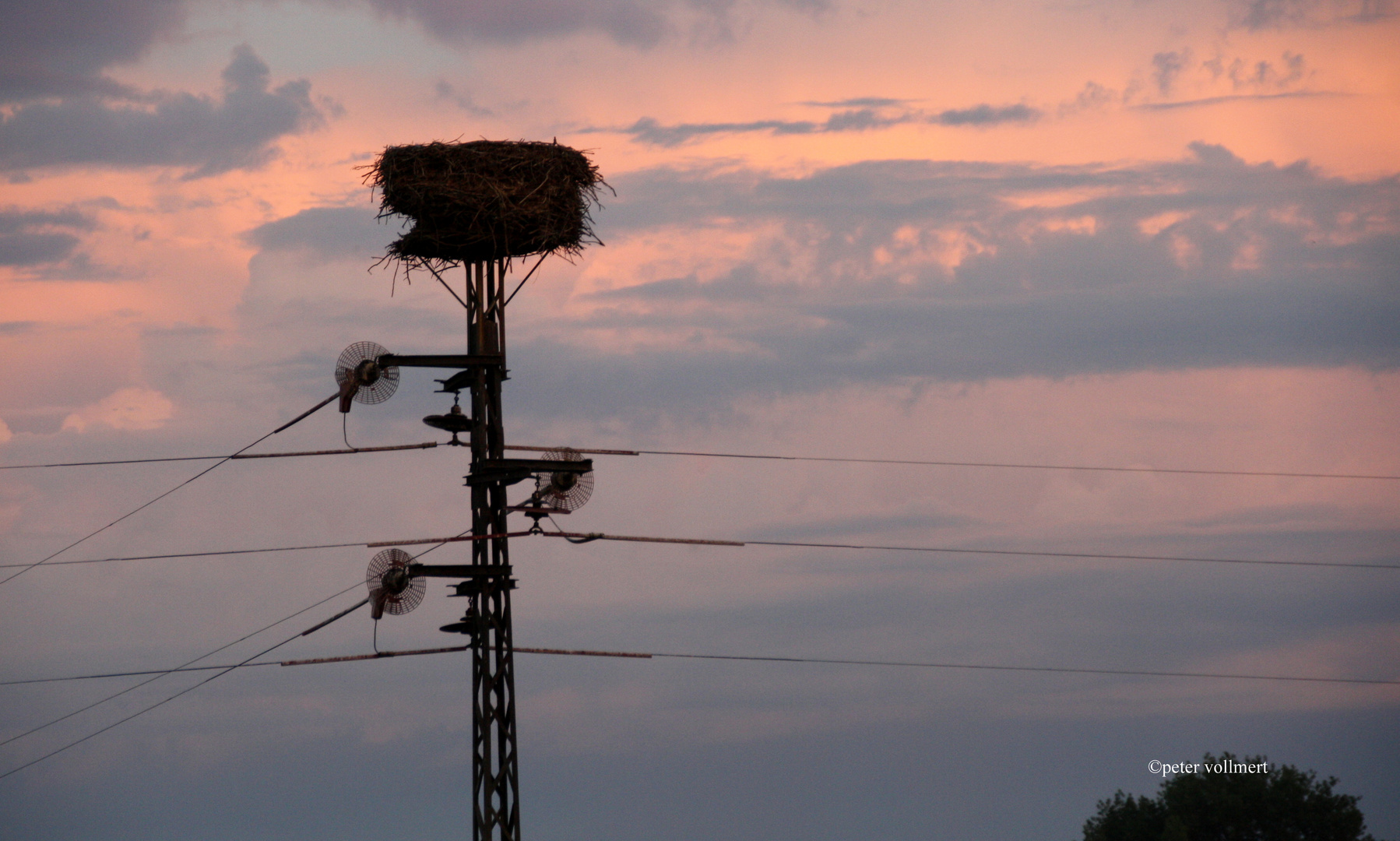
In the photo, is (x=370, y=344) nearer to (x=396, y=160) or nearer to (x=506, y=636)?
(x=396, y=160)

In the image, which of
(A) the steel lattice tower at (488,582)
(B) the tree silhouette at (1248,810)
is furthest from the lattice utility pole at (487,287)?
(B) the tree silhouette at (1248,810)

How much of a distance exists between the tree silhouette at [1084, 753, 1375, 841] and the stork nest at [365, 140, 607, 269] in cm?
3378

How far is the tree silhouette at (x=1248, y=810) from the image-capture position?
44.7m

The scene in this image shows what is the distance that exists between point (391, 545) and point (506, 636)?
1859mm

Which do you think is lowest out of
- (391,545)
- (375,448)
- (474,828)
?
(474,828)

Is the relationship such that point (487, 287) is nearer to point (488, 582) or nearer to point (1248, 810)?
point (488, 582)

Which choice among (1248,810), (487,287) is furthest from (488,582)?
(1248,810)

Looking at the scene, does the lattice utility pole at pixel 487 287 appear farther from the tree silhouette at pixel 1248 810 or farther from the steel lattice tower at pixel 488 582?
the tree silhouette at pixel 1248 810

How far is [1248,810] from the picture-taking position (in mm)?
45219

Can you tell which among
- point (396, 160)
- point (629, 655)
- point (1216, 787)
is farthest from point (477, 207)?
point (1216, 787)

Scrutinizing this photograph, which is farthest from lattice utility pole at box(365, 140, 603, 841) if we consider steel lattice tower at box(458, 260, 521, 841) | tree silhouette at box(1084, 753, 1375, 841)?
tree silhouette at box(1084, 753, 1375, 841)

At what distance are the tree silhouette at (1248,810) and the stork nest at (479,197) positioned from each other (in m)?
33.8

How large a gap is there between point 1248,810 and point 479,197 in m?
36.5

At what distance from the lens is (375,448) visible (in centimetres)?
1798
